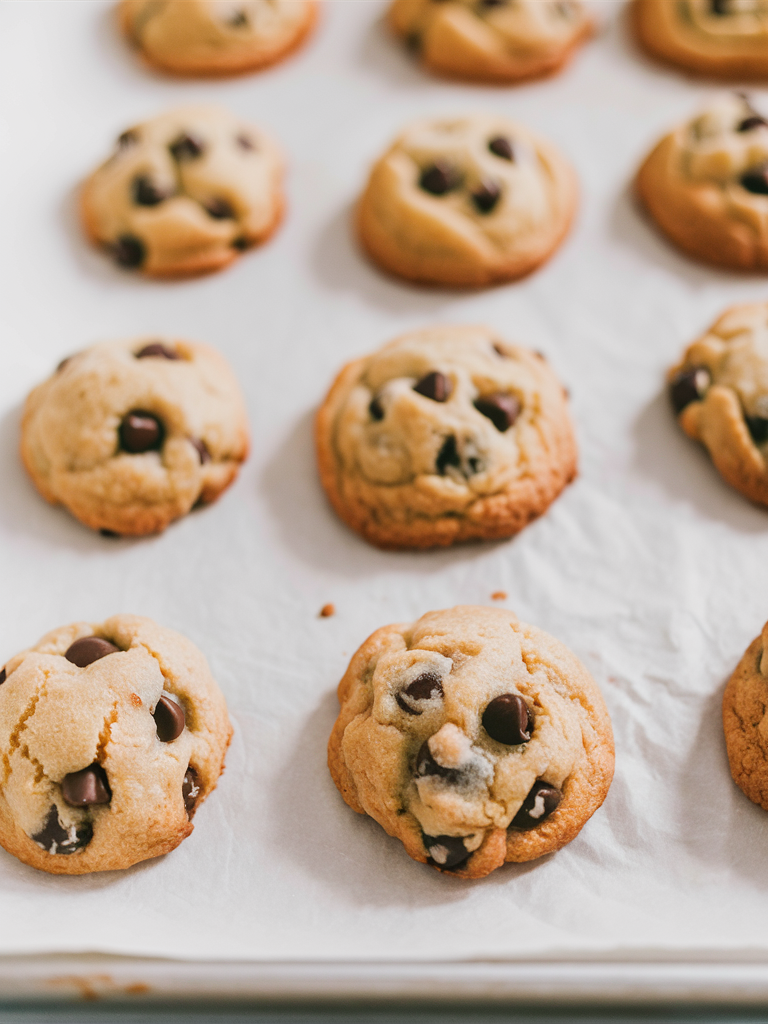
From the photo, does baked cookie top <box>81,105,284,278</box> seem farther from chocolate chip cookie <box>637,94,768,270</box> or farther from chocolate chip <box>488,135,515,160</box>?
chocolate chip cookie <box>637,94,768,270</box>

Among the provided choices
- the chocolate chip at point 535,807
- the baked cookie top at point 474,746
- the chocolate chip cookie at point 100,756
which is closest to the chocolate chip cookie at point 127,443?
the chocolate chip cookie at point 100,756

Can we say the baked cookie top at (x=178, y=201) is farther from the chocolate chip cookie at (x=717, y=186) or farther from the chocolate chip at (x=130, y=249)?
the chocolate chip cookie at (x=717, y=186)

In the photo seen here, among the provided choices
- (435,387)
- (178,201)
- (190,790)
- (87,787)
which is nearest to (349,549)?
(435,387)

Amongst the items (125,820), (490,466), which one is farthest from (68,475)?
(490,466)

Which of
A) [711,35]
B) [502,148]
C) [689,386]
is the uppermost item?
[711,35]

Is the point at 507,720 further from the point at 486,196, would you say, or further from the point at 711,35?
the point at 711,35

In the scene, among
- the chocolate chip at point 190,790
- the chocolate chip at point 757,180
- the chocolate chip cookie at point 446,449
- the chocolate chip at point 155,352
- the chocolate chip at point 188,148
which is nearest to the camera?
the chocolate chip at point 190,790
